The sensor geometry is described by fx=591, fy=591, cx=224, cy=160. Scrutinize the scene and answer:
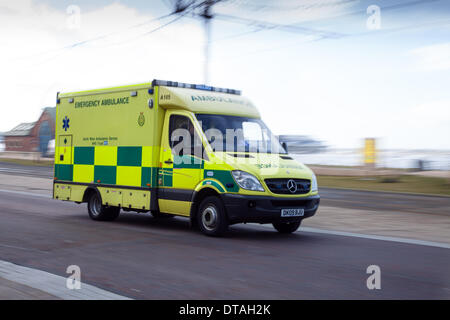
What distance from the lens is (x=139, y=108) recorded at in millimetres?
11297

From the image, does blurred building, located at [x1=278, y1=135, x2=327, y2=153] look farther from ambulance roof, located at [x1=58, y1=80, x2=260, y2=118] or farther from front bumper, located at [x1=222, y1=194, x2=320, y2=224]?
front bumper, located at [x1=222, y1=194, x2=320, y2=224]

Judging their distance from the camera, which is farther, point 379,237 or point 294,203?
point 379,237

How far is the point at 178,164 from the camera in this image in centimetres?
1055

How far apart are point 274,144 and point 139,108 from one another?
2.66 m

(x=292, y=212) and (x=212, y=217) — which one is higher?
(x=292, y=212)

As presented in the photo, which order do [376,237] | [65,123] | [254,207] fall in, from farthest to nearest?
[65,123]
[376,237]
[254,207]

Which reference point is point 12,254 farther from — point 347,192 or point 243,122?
point 347,192

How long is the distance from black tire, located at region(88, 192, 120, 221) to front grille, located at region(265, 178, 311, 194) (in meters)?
4.27

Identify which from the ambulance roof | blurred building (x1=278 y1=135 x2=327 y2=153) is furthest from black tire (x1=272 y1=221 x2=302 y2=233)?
blurred building (x1=278 y1=135 x2=327 y2=153)

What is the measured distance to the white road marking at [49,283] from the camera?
555 centimetres

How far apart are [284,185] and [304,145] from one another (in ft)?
83.8

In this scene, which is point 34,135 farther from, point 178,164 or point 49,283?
point 49,283

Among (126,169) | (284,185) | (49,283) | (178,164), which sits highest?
(178,164)

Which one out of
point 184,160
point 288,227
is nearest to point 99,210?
point 184,160
